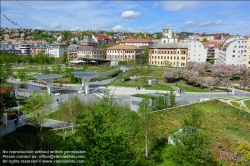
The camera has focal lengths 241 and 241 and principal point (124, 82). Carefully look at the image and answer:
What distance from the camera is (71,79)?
161 ft

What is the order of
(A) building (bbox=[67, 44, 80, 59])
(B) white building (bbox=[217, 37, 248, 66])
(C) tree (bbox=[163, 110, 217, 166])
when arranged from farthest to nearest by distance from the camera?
(A) building (bbox=[67, 44, 80, 59]) → (B) white building (bbox=[217, 37, 248, 66]) → (C) tree (bbox=[163, 110, 217, 166])

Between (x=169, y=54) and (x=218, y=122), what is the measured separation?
45910 mm

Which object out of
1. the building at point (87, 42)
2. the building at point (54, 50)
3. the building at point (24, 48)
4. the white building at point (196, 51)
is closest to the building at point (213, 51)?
the white building at point (196, 51)

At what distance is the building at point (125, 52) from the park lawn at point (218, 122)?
5013 centimetres

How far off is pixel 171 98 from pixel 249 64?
112 feet

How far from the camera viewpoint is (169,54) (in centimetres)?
6644

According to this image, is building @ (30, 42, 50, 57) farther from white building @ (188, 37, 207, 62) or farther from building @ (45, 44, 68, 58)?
Result: white building @ (188, 37, 207, 62)

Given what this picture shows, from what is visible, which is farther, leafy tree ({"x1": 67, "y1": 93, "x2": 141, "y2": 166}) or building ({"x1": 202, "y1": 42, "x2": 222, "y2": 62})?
building ({"x1": 202, "y1": 42, "x2": 222, "y2": 62})

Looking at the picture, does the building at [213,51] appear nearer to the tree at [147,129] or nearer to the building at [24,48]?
the tree at [147,129]

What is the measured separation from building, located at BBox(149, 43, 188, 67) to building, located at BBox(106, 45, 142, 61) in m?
8.20

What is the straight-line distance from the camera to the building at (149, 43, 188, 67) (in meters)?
64.8

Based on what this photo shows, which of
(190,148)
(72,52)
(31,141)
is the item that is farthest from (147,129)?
(72,52)

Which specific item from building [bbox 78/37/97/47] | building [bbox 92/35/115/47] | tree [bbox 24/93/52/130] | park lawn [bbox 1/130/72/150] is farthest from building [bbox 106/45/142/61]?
park lawn [bbox 1/130/72/150]

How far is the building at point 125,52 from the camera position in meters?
76.4
